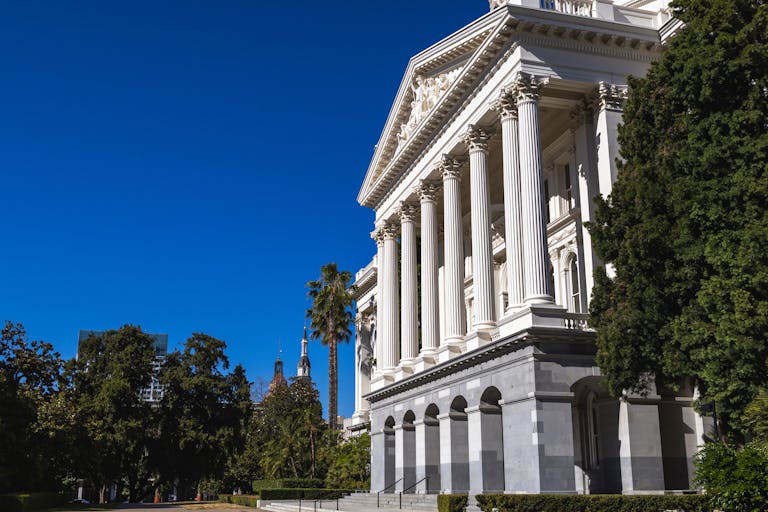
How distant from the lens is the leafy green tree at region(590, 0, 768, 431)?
803 inches

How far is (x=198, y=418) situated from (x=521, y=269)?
133 feet

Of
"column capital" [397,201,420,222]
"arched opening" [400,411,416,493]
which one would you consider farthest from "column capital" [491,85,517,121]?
"arched opening" [400,411,416,493]

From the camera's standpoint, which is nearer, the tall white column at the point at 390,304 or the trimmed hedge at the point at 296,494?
the tall white column at the point at 390,304

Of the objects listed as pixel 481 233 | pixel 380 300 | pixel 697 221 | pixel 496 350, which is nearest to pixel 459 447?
pixel 496 350

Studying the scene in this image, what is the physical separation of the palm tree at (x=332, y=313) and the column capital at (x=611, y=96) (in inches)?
1437

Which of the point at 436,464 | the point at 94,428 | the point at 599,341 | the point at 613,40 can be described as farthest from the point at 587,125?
the point at 94,428

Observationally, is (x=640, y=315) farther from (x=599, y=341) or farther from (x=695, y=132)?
(x=695, y=132)

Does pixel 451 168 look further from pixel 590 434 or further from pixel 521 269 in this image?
pixel 590 434

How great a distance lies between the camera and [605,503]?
22484 mm

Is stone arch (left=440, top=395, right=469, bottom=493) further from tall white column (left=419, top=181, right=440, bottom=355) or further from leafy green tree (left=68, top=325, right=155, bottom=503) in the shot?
leafy green tree (left=68, top=325, right=155, bottom=503)

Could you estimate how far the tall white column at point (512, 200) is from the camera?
30.9 meters

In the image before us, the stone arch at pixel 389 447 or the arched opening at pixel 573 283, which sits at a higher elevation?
the arched opening at pixel 573 283

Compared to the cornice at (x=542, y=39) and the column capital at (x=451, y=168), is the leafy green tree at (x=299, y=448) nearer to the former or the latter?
the column capital at (x=451, y=168)

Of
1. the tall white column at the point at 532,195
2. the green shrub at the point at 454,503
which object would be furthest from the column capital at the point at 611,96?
the green shrub at the point at 454,503
